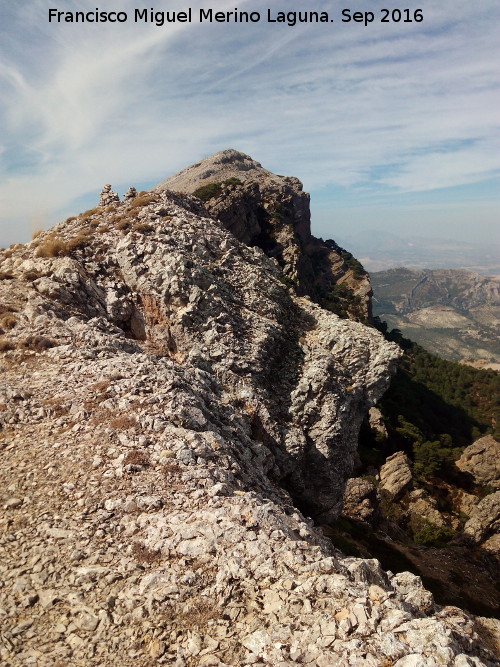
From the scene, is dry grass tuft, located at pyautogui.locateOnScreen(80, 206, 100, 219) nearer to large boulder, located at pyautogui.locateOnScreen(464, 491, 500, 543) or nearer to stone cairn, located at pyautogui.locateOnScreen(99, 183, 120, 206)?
stone cairn, located at pyautogui.locateOnScreen(99, 183, 120, 206)

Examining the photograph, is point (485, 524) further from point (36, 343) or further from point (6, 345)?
point (6, 345)

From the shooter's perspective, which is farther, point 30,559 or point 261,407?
point 261,407

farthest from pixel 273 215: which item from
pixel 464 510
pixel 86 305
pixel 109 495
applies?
pixel 109 495

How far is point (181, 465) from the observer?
11.8 meters

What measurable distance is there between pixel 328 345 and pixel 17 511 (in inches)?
739

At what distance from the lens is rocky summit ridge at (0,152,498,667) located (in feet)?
24.5

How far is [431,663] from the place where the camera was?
253 inches

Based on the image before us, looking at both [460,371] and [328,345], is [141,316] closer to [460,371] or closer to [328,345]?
[328,345]

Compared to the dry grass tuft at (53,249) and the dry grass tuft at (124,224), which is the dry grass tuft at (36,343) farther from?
the dry grass tuft at (124,224)

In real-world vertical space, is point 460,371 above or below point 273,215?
below

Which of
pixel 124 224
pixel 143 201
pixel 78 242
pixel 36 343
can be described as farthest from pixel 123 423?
pixel 143 201

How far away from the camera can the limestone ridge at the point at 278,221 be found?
3078 inches

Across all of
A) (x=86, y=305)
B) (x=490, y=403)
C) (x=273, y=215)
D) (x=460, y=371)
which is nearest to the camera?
(x=86, y=305)

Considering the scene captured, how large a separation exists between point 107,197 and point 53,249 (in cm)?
1116
